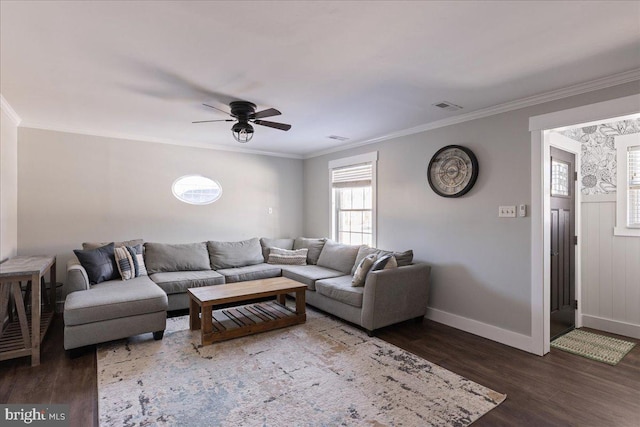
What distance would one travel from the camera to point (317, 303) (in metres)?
4.24

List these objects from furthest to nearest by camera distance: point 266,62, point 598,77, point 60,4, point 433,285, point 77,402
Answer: point 433,285 < point 598,77 < point 266,62 < point 77,402 < point 60,4

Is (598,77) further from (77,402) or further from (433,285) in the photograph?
(77,402)

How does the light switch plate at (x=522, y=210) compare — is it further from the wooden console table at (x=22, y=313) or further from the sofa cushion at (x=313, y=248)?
the wooden console table at (x=22, y=313)

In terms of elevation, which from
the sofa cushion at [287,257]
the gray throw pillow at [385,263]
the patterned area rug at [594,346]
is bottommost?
the patterned area rug at [594,346]

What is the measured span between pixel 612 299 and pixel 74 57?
18.9ft

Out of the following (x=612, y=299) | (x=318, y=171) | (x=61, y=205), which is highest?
(x=318, y=171)

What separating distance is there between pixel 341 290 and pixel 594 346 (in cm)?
264

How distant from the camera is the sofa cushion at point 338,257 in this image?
4.68m

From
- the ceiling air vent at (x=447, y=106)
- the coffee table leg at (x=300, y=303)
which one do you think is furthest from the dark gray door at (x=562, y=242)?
the coffee table leg at (x=300, y=303)

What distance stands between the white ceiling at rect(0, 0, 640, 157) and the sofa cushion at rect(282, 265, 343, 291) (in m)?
2.11

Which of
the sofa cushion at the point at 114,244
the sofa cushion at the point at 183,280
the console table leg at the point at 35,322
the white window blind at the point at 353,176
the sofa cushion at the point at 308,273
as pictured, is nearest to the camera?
the console table leg at the point at 35,322

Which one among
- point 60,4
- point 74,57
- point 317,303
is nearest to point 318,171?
point 317,303

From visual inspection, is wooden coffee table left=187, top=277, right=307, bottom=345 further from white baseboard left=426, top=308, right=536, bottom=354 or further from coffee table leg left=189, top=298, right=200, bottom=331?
white baseboard left=426, top=308, right=536, bottom=354

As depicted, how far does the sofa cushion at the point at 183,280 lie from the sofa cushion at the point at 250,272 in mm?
155
